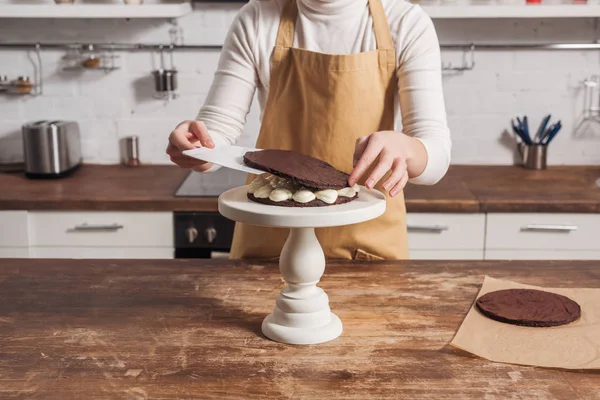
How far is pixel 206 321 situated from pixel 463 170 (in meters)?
1.93

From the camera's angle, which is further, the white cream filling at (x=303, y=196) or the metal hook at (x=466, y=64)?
the metal hook at (x=466, y=64)

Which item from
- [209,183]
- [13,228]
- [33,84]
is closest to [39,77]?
[33,84]

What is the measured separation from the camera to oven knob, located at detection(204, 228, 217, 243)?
2.54 m

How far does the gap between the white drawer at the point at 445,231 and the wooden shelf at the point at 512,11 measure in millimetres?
742

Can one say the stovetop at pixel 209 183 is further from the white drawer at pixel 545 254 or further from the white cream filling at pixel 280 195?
the white cream filling at pixel 280 195

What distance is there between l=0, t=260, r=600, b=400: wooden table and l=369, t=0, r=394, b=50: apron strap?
19.8 inches

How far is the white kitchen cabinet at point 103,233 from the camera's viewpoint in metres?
2.56

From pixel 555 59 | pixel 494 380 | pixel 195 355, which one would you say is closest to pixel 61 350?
pixel 195 355

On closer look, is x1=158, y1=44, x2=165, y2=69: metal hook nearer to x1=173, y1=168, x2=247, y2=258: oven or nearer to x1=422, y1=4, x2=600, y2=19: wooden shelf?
x1=173, y1=168, x2=247, y2=258: oven

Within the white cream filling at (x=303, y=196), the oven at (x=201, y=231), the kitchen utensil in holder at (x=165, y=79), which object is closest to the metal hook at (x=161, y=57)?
the kitchen utensil in holder at (x=165, y=79)

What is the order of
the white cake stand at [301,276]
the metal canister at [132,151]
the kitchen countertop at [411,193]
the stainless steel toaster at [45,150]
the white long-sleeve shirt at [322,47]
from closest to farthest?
the white cake stand at [301,276] < the white long-sleeve shirt at [322,47] < the kitchen countertop at [411,193] < the stainless steel toaster at [45,150] < the metal canister at [132,151]

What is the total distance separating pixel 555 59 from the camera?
10.0 ft

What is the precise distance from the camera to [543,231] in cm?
257

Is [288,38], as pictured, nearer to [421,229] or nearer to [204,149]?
[204,149]
